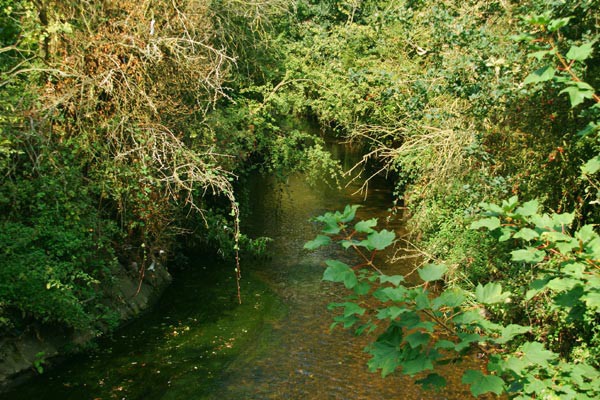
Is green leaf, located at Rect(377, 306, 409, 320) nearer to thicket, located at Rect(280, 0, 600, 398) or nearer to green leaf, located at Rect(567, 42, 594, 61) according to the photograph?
thicket, located at Rect(280, 0, 600, 398)

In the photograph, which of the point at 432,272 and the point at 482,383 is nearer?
the point at 482,383

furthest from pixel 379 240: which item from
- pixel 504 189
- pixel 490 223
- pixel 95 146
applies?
pixel 95 146

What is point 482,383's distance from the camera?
7.88 feet

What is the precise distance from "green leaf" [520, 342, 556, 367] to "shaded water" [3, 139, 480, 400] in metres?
4.35

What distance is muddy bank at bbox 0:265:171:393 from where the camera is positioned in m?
6.48

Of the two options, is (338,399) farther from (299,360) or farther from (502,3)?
(502,3)

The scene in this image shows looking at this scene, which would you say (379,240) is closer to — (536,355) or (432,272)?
(432,272)

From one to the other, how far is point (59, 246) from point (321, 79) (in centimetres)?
831

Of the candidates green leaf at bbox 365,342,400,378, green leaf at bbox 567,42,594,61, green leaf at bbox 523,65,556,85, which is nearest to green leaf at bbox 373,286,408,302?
green leaf at bbox 365,342,400,378

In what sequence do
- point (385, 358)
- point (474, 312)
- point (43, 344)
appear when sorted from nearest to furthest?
point (385, 358)
point (474, 312)
point (43, 344)

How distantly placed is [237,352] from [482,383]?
18.8 ft

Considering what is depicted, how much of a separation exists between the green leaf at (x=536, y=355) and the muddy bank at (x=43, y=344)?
586 centimetres

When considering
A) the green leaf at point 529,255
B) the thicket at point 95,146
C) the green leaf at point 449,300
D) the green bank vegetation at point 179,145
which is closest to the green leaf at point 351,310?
the green leaf at point 449,300

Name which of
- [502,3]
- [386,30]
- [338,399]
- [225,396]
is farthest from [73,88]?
[386,30]
